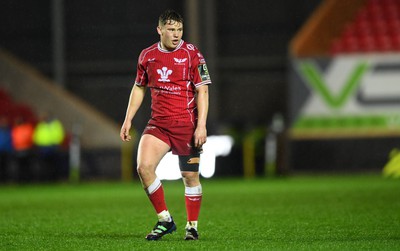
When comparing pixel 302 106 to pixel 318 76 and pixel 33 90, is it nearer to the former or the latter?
pixel 318 76

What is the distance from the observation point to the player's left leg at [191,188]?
27.4ft

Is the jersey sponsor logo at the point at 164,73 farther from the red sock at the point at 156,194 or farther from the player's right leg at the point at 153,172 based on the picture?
the red sock at the point at 156,194

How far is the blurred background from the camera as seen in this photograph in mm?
22625

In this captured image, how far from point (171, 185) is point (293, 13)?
9.65 m

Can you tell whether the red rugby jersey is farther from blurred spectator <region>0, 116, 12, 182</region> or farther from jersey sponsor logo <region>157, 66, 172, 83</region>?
blurred spectator <region>0, 116, 12, 182</region>

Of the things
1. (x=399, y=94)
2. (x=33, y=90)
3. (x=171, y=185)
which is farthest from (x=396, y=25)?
(x=33, y=90)

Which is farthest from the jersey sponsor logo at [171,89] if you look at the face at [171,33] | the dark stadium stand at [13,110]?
the dark stadium stand at [13,110]

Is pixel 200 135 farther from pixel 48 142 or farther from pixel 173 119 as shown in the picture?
pixel 48 142

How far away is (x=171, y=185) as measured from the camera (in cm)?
2056

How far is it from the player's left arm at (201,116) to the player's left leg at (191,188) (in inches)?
6.2

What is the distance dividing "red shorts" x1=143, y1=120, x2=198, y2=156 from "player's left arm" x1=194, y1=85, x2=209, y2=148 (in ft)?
0.33

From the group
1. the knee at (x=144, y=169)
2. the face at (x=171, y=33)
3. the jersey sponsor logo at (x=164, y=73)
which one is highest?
the face at (x=171, y=33)

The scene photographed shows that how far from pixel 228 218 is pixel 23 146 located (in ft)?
43.0

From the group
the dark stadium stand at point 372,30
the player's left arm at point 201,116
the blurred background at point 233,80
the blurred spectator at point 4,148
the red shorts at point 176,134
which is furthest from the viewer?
the blurred spectator at point 4,148
